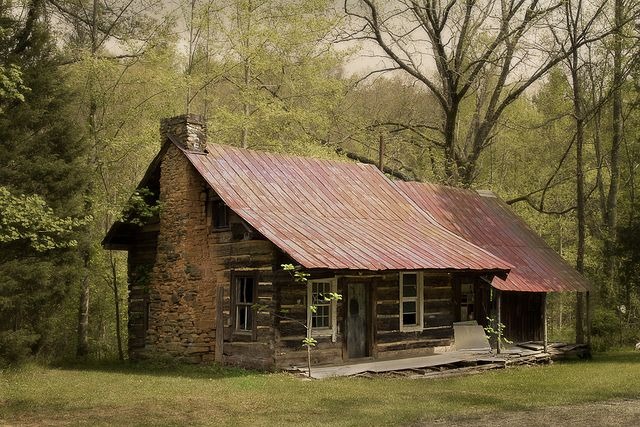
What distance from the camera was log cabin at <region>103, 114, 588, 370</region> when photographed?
18844mm

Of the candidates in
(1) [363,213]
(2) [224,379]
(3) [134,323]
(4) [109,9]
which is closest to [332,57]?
(4) [109,9]

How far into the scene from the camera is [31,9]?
20406mm

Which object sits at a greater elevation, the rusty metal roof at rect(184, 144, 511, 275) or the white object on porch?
the rusty metal roof at rect(184, 144, 511, 275)

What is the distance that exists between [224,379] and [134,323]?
698cm

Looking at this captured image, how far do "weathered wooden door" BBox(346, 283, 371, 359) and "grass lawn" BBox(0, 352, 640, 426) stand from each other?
8.84ft

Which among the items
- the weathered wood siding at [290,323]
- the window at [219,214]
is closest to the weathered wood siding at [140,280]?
the window at [219,214]

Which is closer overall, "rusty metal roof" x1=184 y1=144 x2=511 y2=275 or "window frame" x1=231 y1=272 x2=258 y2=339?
"rusty metal roof" x1=184 y1=144 x2=511 y2=275

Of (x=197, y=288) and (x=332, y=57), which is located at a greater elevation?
(x=332, y=57)

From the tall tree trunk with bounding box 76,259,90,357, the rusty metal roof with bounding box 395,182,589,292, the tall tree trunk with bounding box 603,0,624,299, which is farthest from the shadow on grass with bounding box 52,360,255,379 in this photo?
the tall tree trunk with bounding box 603,0,624,299

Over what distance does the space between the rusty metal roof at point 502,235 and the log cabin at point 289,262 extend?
107 millimetres

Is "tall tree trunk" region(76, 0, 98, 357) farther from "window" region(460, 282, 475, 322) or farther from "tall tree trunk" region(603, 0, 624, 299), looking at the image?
"tall tree trunk" region(603, 0, 624, 299)

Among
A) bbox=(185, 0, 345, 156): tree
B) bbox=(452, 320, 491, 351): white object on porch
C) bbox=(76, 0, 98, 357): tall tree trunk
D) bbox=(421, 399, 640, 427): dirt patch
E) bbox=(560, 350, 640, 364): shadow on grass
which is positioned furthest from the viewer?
bbox=(185, 0, 345, 156): tree

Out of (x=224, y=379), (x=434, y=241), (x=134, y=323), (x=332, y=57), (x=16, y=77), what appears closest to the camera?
(x=16, y=77)

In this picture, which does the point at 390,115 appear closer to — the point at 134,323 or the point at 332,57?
the point at 332,57
